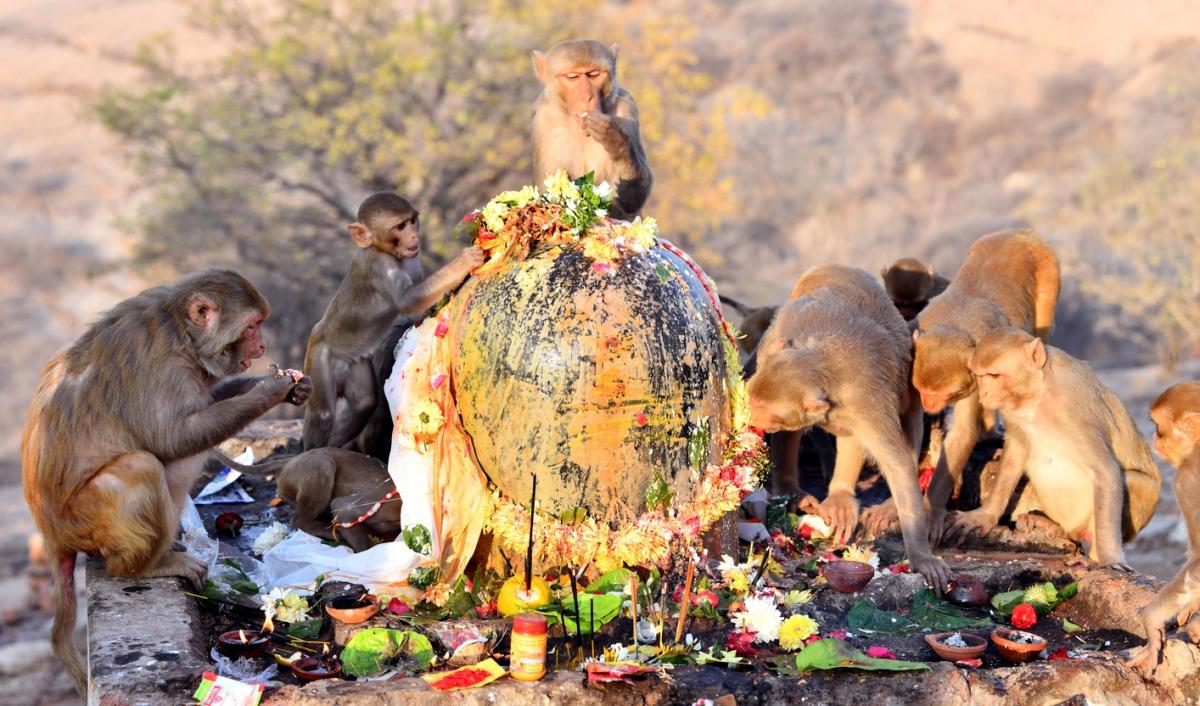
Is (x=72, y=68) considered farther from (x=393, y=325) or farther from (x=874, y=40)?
(x=393, y=325)

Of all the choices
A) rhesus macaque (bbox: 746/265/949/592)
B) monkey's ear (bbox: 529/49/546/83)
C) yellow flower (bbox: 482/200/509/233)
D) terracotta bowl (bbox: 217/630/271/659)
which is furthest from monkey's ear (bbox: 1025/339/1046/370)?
terracotta bowl (bbox: 217/630/271/659)

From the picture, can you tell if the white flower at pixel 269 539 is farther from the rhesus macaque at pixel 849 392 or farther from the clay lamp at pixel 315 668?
the rhesus macaque at pixel 849 392

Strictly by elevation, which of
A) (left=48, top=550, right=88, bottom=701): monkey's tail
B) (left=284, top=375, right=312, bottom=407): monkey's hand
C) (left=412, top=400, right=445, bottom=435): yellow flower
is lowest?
(left=48, top=550, right=88, bottom=701): monkey's tail

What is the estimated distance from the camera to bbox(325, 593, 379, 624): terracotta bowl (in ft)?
19.4

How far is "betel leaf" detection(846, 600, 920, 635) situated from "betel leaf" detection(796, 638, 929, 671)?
2.42ft

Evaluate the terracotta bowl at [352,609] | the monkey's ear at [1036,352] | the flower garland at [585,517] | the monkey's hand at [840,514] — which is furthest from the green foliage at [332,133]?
the terracotta bowl at [352,609]

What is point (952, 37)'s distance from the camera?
39.1 meters

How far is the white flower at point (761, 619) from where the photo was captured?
19.1ft

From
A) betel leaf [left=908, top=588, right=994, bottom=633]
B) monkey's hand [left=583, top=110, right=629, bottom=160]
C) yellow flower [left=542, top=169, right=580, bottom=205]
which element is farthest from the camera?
monkey's hand [left=583, top=110, right=629, bottom=160]

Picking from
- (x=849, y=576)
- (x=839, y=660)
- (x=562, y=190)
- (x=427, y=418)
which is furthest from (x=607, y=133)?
(x=839, y=660)

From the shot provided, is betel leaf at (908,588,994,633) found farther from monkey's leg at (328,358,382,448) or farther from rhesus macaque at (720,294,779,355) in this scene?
monkey's leg at (328,358,382,448)

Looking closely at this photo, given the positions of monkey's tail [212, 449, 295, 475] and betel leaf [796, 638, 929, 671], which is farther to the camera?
monkey's tail [212, 449, 295, 475]

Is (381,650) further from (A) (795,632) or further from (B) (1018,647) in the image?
(B) (1018,647)

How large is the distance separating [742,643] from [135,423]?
10.3 feet
